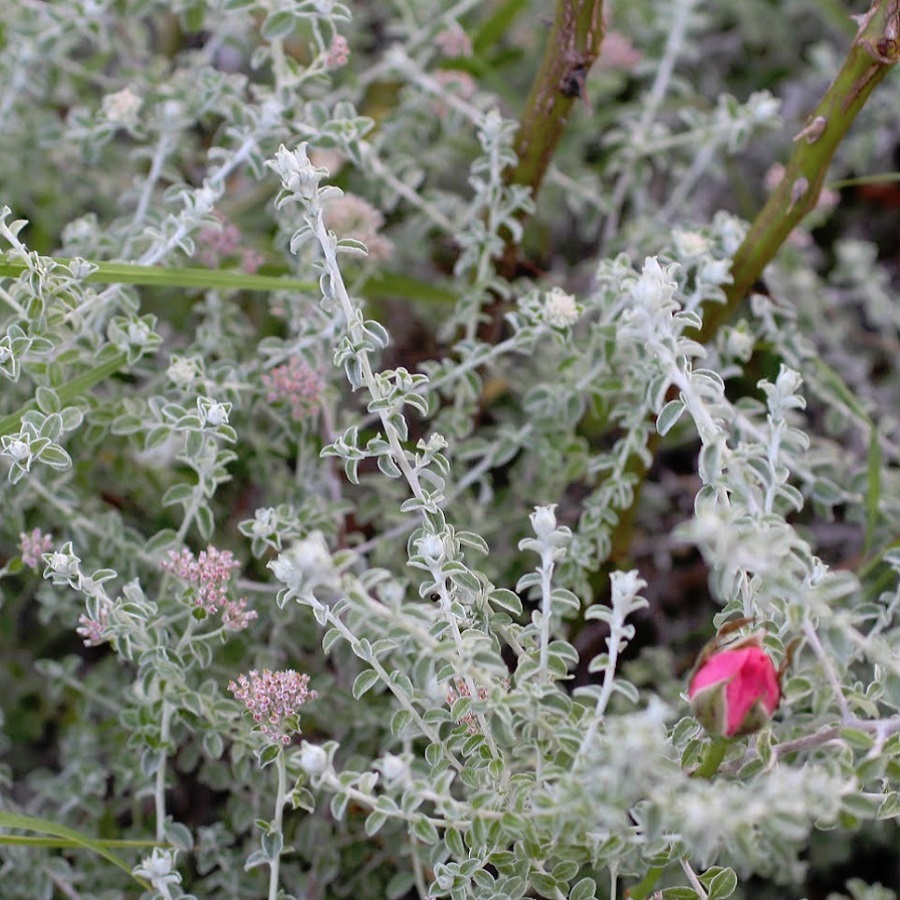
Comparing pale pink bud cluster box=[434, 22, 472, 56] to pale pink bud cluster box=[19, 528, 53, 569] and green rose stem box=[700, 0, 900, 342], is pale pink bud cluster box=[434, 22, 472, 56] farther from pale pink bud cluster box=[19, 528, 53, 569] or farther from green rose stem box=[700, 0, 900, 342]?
pale pink bud cluster box=[19, 528, 53, 569]

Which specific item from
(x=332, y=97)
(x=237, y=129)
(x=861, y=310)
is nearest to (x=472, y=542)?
(x=237, y=129)

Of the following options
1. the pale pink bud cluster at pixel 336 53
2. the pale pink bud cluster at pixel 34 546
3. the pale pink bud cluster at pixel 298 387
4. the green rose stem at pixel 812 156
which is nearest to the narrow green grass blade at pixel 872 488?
the green rose stem at pixel 812 156

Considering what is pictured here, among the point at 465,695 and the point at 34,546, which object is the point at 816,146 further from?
the point at 34,546

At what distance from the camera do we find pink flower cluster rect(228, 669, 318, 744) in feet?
3.39

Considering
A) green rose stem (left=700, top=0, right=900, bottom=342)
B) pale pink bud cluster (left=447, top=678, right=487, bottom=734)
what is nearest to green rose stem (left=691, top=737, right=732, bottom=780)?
pale pink bud cluster (left=447, top=678, right=487, bottom=734)

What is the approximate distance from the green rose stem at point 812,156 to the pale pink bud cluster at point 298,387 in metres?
0.43

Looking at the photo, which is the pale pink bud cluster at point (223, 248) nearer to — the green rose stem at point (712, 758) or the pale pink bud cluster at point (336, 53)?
the pale pink bud cluster at point (336, 53)

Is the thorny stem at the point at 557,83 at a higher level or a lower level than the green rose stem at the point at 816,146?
higher

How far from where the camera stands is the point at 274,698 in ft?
3.41

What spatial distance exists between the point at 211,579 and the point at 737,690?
1.78 feet

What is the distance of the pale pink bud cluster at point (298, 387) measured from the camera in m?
1.30

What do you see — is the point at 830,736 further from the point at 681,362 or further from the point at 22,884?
the point at 22,884

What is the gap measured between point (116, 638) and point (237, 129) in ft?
2.10

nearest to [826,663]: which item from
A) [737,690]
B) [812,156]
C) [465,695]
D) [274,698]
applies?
[737,690]
